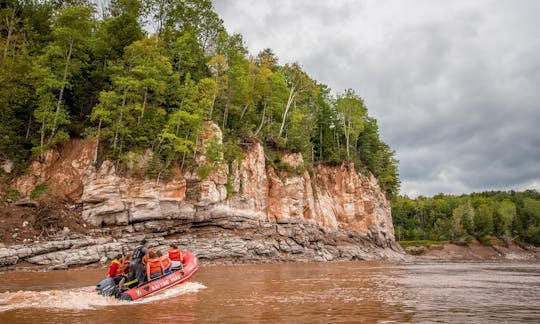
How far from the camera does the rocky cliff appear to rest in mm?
22750

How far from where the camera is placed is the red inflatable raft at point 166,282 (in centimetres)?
1091

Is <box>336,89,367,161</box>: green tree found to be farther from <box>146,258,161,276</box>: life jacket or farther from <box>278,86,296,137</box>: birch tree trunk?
<box>146,258,161,276</box>: life jacket

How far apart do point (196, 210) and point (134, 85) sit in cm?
981

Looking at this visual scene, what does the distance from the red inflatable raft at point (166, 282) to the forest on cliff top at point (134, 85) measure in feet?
41.1

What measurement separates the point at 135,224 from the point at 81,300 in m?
15.0

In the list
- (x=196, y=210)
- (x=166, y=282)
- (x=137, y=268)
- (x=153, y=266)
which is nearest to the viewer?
(x=137, y=268)

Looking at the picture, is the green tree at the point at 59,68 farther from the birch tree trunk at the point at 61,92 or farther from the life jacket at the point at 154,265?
the life jacket at the point at 154,265

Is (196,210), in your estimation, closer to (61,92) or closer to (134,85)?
(134,85)

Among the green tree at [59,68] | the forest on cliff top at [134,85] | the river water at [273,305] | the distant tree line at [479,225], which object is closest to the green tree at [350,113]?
the forest on cliff top at [134,85]

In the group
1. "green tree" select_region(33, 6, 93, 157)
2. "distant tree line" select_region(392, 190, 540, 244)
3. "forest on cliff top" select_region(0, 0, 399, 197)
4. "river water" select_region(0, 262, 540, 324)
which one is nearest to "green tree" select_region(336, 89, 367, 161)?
"forest on cliff top" select_region(0, 0, 399, 197)

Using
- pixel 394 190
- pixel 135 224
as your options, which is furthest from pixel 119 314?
pixel 394 190

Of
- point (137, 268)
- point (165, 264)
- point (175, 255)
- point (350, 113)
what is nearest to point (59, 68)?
point (175, 255)

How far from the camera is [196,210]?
26.7 m

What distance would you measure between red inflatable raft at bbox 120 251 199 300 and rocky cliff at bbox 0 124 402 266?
918cm
